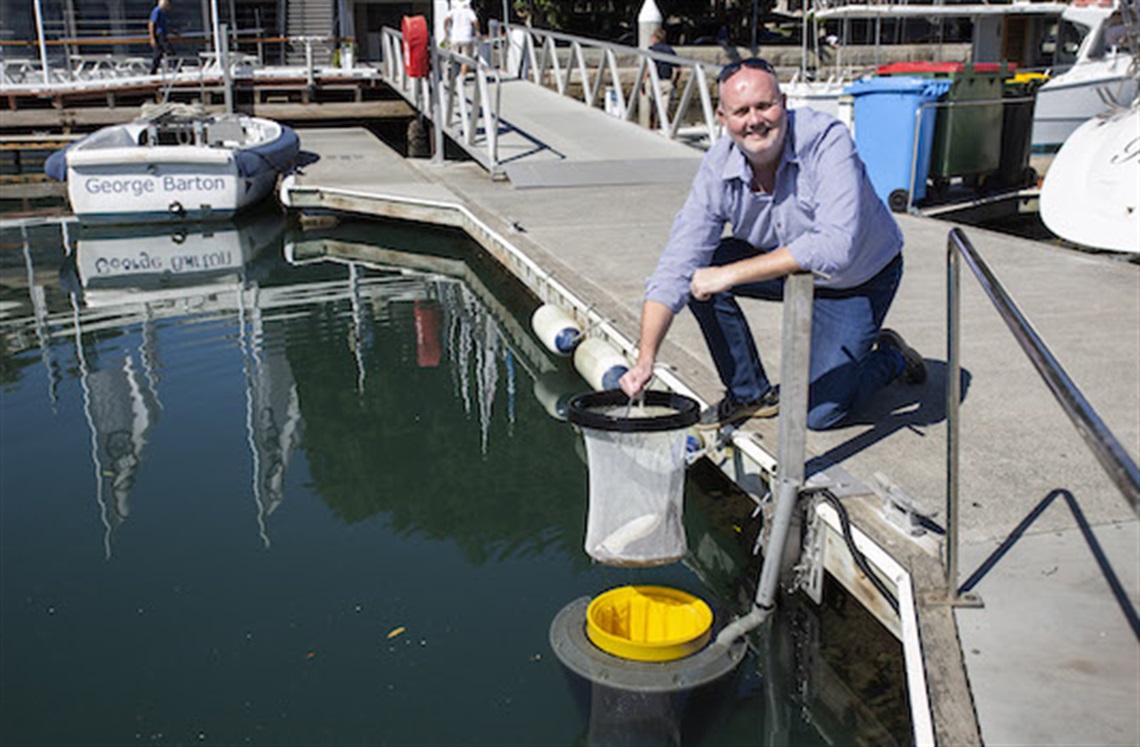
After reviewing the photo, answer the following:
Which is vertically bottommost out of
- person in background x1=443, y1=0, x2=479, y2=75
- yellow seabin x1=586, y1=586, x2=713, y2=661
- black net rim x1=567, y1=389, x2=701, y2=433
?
yellow seabin x1=586, y1=586, x2=713, y2=661

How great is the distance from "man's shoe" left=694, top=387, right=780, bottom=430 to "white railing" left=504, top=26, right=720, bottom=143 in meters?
6.99

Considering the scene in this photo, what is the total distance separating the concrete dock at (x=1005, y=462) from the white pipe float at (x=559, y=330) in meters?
0.19

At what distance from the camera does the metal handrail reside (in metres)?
1.59

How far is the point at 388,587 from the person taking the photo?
4320 millimetres

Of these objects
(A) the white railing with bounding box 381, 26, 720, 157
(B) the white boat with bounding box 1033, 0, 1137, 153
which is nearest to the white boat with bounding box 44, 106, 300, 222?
(A) the white railing with bounding box 381, 26, 720, 157

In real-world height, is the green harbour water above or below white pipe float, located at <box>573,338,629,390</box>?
below

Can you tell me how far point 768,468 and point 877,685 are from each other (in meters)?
0.79

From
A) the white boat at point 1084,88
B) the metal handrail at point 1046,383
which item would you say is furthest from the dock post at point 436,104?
the metal handrail at point 1046,383

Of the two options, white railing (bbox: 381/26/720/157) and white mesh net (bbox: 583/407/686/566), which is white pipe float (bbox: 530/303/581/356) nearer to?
white mesh net (bbox: 583/407/686/566)

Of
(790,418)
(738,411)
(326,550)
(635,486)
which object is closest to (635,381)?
(635,486)

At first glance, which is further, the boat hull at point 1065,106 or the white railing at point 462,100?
the boat hull at point 1065,106

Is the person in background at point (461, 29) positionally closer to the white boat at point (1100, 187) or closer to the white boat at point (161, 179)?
the white boat at point (161, 179)

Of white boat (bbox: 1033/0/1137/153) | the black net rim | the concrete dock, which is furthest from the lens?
white boat (bbox: 1033/0/1137/153)

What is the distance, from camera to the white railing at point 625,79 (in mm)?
12367
